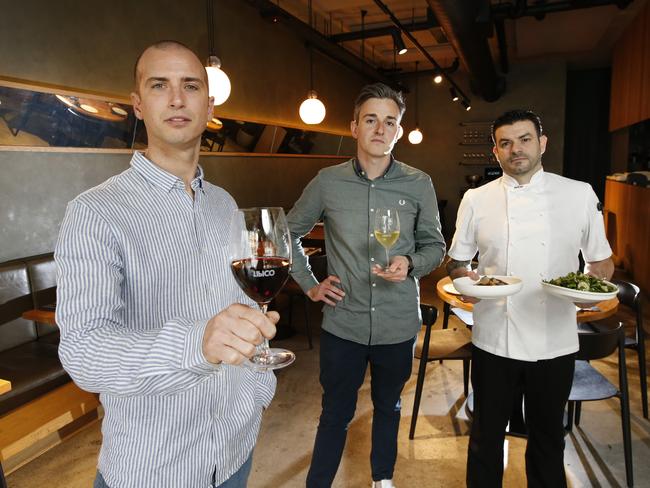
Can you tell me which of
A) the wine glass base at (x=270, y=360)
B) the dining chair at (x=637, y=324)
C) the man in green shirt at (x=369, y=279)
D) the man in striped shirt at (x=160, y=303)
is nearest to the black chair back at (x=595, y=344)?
the dining chair at (x=637, y=324)

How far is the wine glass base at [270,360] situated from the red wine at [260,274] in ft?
0.38

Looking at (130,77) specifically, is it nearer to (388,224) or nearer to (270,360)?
(388,224)

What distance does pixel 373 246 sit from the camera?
7.06 feet

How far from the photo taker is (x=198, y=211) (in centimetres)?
114

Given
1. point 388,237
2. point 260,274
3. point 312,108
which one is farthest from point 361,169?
point 312,108

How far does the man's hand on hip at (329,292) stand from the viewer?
6.99 ft

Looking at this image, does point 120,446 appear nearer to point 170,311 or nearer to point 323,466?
point 170,311

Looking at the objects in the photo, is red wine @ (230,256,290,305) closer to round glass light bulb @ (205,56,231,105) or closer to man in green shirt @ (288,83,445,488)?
man in green shirt @ (288,83,445,488)

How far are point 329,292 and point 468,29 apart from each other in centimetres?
526

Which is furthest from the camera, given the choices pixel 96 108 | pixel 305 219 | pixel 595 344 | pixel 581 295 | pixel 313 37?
pixel 313 37

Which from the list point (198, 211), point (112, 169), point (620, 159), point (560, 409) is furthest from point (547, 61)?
point (198, 211)

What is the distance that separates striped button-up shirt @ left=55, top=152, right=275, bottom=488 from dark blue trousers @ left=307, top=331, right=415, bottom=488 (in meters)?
0.94

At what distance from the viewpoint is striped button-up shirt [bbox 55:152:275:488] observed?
28.6 inches

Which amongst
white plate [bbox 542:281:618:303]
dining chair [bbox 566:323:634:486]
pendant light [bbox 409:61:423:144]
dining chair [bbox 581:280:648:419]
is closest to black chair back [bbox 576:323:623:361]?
dining chair [bbox 566:323:634:486]
